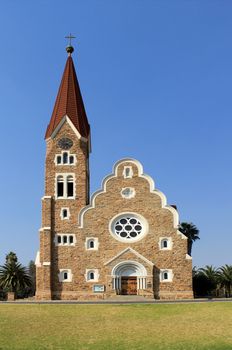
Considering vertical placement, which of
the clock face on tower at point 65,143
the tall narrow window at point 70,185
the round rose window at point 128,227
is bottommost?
the round rose window at point 128,227

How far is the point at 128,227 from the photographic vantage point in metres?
49.9

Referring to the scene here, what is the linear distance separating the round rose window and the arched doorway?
283 centimetres

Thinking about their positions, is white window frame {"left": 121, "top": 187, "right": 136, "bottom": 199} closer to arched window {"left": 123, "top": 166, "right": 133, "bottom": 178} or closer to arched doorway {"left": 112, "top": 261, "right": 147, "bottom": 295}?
arched window {"left": 123, "top": 166, "right": 133, "bottom": 178}

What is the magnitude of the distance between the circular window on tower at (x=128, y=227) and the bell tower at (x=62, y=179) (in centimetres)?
404

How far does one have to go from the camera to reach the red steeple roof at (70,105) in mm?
53406

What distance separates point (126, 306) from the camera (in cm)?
3884

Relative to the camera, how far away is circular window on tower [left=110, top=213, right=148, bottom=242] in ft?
163

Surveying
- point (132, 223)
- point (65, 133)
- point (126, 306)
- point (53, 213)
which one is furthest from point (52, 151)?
point (126, 306)

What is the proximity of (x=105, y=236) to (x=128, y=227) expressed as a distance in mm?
2524

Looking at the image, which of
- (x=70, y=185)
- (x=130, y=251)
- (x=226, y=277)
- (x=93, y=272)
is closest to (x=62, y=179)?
(x=70, y=185)

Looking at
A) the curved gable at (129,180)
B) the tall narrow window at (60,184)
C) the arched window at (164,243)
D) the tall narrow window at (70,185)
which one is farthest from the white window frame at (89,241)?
the arched window at (164,243)

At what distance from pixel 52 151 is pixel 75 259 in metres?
11.7

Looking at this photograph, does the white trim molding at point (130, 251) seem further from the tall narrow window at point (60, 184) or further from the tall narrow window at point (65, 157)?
the tall narrow window at point (65, 157)

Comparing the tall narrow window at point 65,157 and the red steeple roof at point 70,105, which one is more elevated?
the red steeple roof at point 70,105
